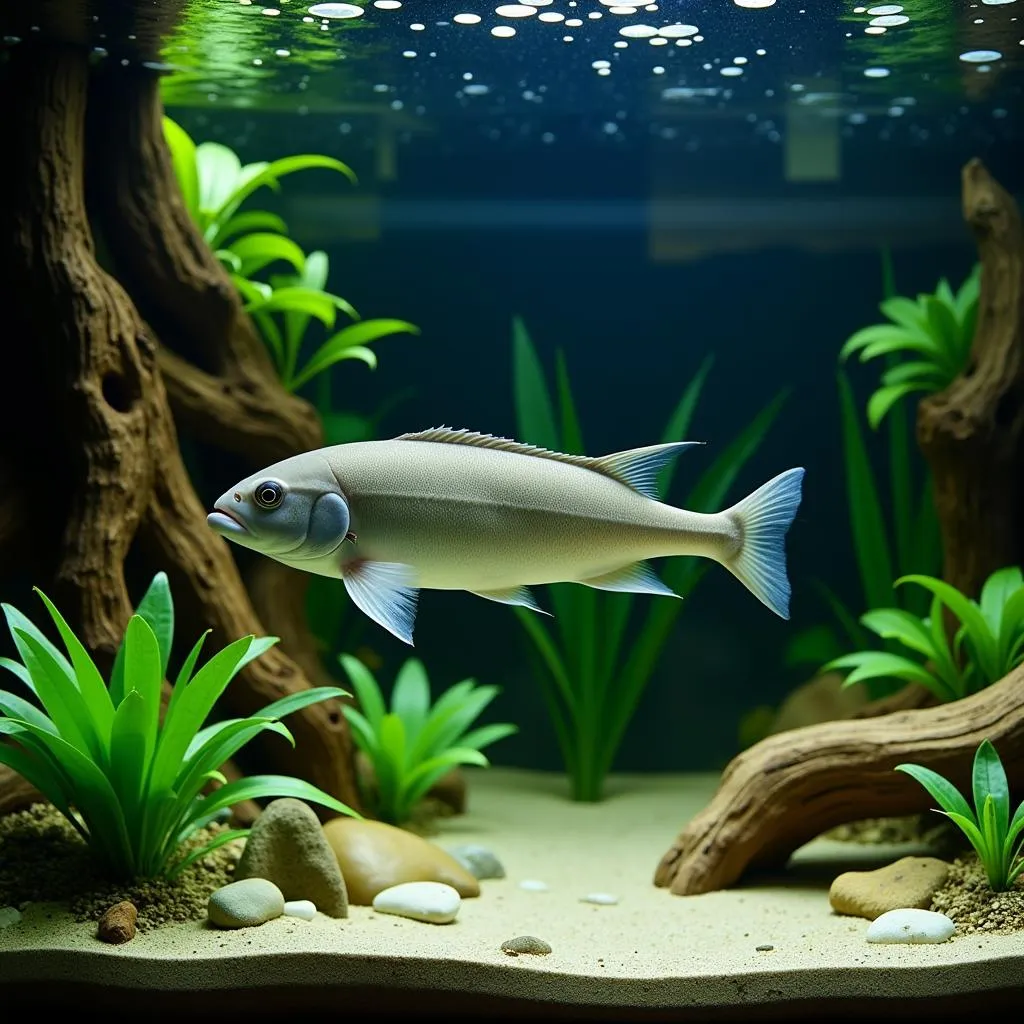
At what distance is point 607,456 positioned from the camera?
2.58 m

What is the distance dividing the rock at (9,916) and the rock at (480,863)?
1584mm

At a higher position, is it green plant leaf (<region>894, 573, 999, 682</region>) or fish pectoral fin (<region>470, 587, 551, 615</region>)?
fish pectoral fin (<region>470, 587, 551, 615</region>)

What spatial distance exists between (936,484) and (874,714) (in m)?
0.97

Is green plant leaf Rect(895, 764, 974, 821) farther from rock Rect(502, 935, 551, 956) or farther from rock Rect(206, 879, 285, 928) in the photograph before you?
rock Rect(206, 879, 285, 928)

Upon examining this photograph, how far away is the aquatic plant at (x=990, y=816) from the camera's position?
322 cm

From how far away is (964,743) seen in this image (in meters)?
A: 3.64

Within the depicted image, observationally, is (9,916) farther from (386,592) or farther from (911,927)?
(911,927)

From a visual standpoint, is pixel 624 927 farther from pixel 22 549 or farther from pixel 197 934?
pixel 22 549

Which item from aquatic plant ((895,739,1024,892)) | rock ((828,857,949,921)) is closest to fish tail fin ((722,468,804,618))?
aquatic plant ((895,739,1024,892))

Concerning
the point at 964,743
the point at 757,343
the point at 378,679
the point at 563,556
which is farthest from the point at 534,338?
the point at 563,556

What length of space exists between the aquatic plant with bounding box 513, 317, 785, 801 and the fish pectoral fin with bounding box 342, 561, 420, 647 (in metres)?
2.77

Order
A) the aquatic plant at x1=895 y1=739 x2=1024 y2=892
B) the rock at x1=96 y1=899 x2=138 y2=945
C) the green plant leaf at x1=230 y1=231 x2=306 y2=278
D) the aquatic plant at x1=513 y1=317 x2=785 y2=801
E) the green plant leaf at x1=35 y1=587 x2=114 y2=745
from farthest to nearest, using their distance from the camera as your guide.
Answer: the aquatic plant at x1=513 y1=317 x2=785 y2=801 → the green plant leaf at x1=230 y1=231 x2=306 y2=278 → the aquatic plant at x1=895 y1=739 x2=1024 y2=892 → the green plant leaf at x1=35 y1=587 x2=114 y2=745 → the rock at x1=96 y1=899 x2=138 y2=945

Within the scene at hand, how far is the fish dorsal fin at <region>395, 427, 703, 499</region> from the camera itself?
255 cm

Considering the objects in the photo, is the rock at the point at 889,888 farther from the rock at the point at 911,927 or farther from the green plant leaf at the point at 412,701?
the green plant leaf at the point at 412,701
